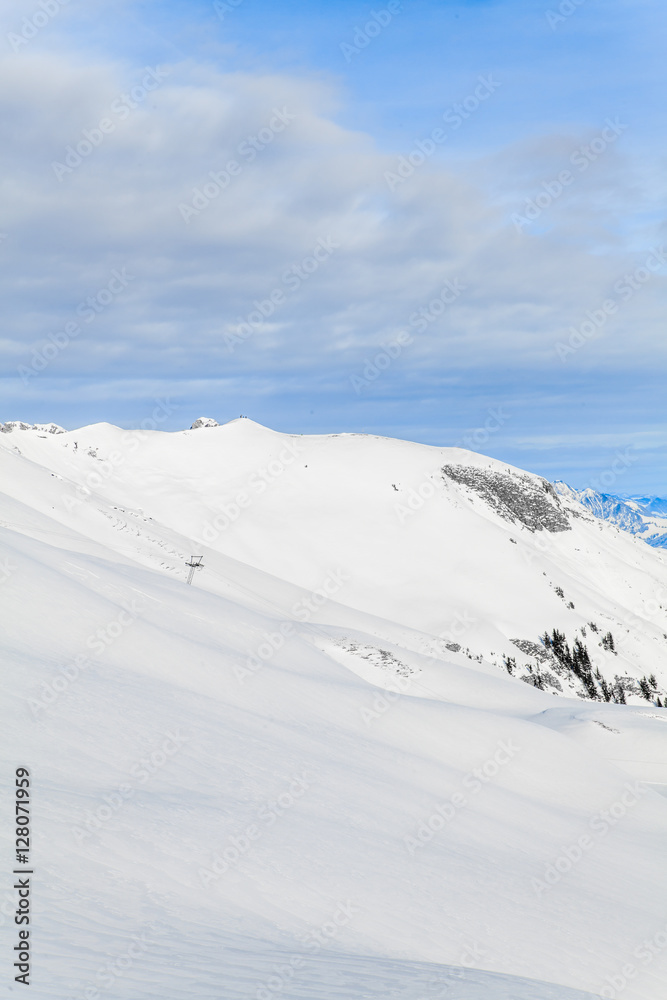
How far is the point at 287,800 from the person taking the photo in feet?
43.6

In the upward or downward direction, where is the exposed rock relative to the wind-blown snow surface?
upward

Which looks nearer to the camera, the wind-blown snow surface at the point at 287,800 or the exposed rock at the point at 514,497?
the wind-blown snow surface at the point at 287,800

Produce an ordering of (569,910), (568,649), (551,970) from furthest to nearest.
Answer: (568,649) → (569,910) → (551,970)

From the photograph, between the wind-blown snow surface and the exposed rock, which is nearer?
the wind-blown snow surface

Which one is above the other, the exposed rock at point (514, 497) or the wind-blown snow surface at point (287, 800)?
the exposed rock at point (514, 497)

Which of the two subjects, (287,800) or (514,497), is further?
(514,497)

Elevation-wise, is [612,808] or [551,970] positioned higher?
[612,808]

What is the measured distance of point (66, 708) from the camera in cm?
1273

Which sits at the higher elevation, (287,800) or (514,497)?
(514,497)

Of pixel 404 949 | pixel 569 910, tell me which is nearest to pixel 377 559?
pixel 569 910

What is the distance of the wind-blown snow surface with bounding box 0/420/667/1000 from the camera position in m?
7.73

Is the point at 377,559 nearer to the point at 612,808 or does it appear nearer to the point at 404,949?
the point at 612,808

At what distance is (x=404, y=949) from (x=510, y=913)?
376 centimetres

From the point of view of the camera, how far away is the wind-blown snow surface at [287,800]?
7734 mm
